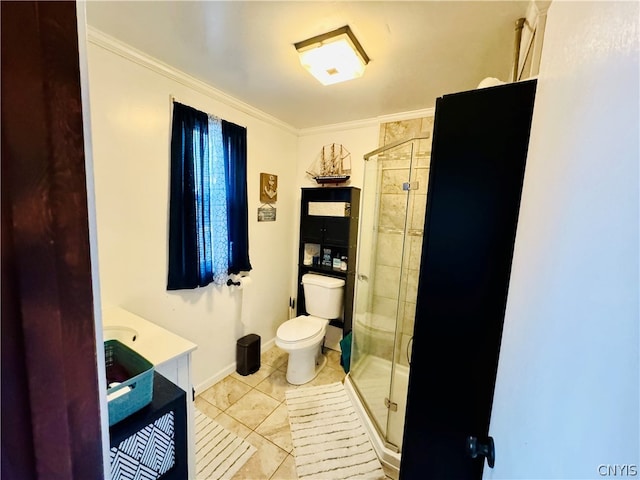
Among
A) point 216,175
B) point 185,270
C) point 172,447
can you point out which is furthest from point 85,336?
point 216,175

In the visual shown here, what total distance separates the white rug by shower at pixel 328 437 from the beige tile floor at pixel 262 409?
7 centimetres

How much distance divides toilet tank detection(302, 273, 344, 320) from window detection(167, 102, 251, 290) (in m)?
0.73

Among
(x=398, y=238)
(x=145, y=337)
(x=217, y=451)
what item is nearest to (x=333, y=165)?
(x=398, y=238)

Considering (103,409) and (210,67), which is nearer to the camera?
(103,409)

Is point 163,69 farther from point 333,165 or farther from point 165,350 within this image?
point 165,350

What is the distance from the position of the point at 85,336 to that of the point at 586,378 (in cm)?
71

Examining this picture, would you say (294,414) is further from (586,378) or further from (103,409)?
(586,378)

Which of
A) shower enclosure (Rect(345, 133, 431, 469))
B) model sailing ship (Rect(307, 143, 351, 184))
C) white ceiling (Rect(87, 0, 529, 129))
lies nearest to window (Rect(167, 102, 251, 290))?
white ceiling (Rect(87, 0, 529, 129))

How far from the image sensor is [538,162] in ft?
2.07

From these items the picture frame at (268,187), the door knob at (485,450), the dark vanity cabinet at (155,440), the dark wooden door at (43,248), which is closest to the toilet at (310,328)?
the picture frame at (268,187)

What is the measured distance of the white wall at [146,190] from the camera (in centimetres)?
151

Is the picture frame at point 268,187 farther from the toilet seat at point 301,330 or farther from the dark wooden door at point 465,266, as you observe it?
the dark wooden door at point 465,266

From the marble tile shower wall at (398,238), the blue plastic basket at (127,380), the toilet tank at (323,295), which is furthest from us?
the toilet tank at (323,295)

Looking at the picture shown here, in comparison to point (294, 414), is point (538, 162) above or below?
above
